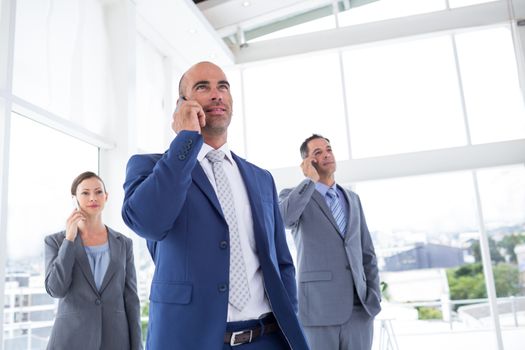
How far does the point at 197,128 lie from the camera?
1.21 meters

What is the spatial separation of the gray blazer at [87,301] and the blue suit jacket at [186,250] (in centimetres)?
150

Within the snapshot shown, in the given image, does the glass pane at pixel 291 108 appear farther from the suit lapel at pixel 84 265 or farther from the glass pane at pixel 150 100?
the suit lapel at pixel 84 265

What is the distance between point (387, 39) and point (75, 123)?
12.8 feet

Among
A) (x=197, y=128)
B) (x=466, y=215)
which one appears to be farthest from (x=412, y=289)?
(x=197, y=128)

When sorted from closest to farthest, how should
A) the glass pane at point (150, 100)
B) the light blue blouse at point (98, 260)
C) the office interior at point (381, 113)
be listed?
the light blue blouse at point (98, 260) < the office interior at point (381, 113) < the glass pane at point (150, 100)

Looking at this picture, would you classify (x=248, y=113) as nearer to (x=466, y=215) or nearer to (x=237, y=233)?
(x=466, y=215)

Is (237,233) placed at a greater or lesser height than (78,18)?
lesser

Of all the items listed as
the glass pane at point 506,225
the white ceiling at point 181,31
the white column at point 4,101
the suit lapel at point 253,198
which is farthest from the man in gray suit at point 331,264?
the glass pane at point 506,225

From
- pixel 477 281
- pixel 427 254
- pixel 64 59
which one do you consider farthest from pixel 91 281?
pixel 477 281

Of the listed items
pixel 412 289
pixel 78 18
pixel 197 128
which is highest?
pixel 78 18

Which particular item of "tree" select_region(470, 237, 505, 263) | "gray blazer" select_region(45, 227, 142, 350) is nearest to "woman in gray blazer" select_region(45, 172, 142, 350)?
"gray blazer" select_region(45, 227, 142, 350)

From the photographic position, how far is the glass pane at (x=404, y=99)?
5.58 m

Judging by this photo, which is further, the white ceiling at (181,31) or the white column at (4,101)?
the white ceiling at (181,31)

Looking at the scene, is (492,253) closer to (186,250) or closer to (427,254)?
(427,254)
